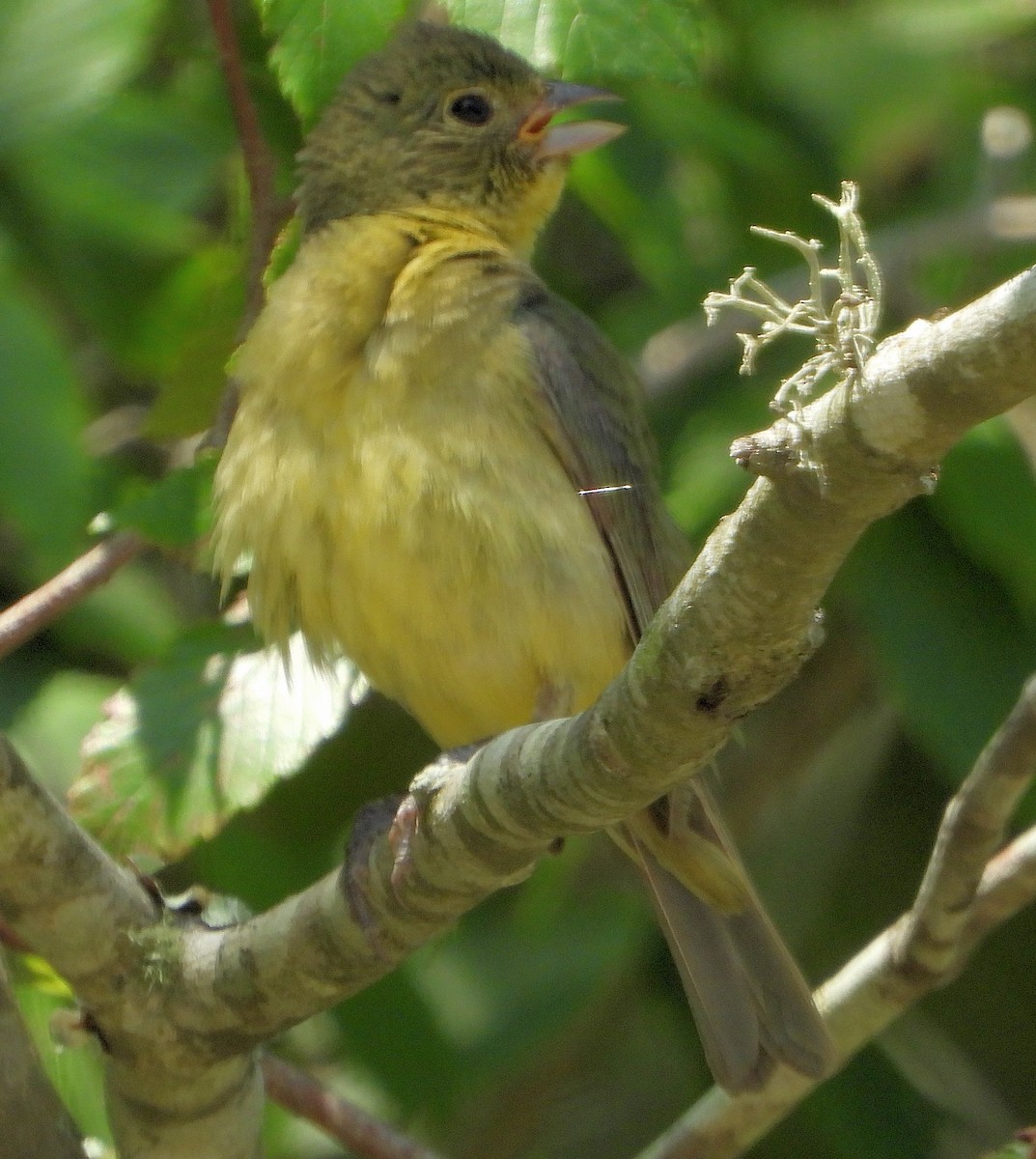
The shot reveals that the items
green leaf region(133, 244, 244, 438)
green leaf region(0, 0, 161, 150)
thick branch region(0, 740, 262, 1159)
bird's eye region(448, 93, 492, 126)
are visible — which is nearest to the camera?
thick branch region(0, 740, 262, 1159)

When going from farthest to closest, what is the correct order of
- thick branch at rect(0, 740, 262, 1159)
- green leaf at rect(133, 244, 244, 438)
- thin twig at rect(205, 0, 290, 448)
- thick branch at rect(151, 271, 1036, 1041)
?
green leaf at rect(133, 244, 244, 438) → thin twig at rect(205, 0, 290, 448) → thick branch at rect(0, 740, 262, 1159) → thick branch at rect(151, 271, 1036, 1041)

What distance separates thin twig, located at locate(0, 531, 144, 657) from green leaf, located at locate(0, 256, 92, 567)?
0.29 meters

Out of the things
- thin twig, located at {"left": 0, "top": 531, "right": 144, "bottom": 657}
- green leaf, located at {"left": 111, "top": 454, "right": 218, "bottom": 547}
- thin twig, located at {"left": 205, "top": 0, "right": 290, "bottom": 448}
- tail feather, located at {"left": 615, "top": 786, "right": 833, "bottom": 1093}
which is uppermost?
thin twig, located at {"left": 205, "top": 0, "right": 290, "bottom": 448}

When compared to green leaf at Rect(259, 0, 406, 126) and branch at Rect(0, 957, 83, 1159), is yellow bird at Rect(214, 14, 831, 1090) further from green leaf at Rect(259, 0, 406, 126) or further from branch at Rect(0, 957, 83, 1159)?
branch at Rect(0, 957, 83, 1159)

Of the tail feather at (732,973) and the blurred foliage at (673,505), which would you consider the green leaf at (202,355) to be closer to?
the blurred foliage at (673,505)

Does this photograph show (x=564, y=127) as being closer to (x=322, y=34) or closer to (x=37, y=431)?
(x=322, y=34)

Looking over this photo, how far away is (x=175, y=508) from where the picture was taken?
3838 mm

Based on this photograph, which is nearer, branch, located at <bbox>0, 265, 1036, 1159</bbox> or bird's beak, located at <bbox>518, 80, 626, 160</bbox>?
branch, located at <bbox>0, 265, 1036, 1159</bbox>

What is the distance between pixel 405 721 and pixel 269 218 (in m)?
1.87

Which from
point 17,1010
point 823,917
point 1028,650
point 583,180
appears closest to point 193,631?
point 17,1010

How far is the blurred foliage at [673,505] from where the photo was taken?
12.7 feet

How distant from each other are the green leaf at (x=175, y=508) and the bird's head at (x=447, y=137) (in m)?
0.73

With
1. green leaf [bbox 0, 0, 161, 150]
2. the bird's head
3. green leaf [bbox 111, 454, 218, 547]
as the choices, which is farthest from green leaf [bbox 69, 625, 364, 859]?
green leaf [bbox 0, 0, 161, 150]

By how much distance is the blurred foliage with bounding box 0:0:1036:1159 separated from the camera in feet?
12.7
